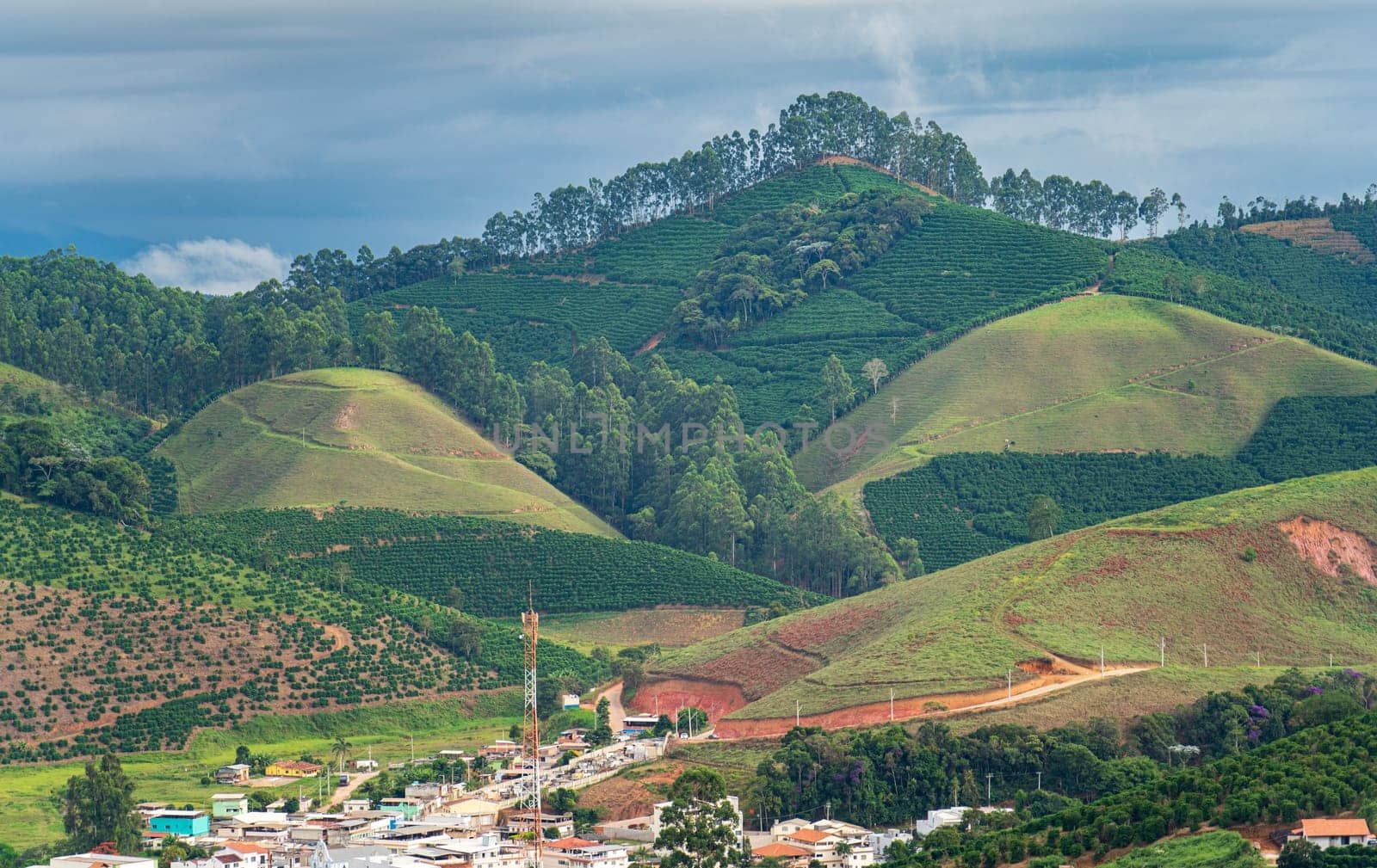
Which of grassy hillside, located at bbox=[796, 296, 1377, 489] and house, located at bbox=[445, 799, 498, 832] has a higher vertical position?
grassy hillside, located at bbox=[796, 296, 1377, 489]

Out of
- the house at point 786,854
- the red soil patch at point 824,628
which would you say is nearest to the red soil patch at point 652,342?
the red soil patch at point 824,628

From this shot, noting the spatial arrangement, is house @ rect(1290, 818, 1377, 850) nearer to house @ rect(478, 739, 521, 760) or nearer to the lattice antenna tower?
the lattice antenna tower

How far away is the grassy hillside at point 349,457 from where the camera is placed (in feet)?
482

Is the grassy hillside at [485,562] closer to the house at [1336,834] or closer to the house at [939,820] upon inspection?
the house at [939,820]

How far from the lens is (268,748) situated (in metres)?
111

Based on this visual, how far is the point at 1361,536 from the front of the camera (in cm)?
11744

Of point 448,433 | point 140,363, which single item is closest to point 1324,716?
point 448,433

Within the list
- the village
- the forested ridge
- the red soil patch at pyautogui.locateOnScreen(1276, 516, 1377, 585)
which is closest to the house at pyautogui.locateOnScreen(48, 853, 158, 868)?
the village

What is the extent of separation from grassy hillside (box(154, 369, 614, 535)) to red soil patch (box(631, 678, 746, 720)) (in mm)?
30954

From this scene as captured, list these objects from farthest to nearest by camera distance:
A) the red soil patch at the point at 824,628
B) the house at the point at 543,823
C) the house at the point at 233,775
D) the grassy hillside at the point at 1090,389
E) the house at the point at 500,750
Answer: the grassy hillside at the point at 1090,389 < the red soil patch at the point at 824,628 < the house at the point at 500,750 < the house at the point at 233,775 < the house at the point at 543,823

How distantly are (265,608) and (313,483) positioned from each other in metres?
25.6

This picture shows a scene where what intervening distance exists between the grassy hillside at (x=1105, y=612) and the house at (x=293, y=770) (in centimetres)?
1977

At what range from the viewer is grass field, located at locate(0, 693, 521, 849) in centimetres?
9588

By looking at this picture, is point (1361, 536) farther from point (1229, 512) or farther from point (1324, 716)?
point (1324, 716)
